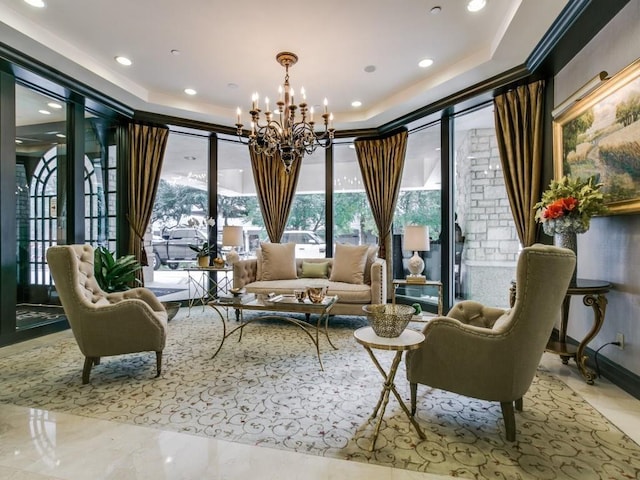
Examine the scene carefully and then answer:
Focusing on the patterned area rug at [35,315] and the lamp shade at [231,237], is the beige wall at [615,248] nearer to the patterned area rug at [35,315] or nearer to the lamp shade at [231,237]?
the lamp shade at [231,237]

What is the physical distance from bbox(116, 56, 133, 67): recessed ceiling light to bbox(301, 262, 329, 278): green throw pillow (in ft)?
10.9

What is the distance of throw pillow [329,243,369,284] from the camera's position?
14.7 feet

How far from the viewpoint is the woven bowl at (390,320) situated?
6.06ft

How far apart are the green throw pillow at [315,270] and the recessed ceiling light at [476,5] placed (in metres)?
3.39

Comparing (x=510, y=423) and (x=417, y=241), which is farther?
(x=417, y=241)

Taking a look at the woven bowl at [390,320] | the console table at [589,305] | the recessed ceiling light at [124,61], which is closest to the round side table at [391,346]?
the woven bowl at [390,320]

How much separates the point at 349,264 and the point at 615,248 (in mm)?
2736

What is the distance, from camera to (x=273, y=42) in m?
3.30

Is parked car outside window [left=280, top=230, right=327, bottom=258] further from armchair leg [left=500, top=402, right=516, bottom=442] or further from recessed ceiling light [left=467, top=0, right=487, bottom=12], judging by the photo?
armchair leg [left=500, top=402, right=516, bottom=442]

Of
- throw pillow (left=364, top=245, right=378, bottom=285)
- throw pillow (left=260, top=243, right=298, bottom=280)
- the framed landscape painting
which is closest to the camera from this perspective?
the framed landscape painting

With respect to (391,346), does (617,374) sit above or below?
below

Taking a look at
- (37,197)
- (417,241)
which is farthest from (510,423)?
(37,197)

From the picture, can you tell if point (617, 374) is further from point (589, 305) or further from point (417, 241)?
point (417, 241)

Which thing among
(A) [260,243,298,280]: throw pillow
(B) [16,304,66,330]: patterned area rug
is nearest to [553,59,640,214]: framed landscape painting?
(A) [260,243,298,280]: throw pillow
